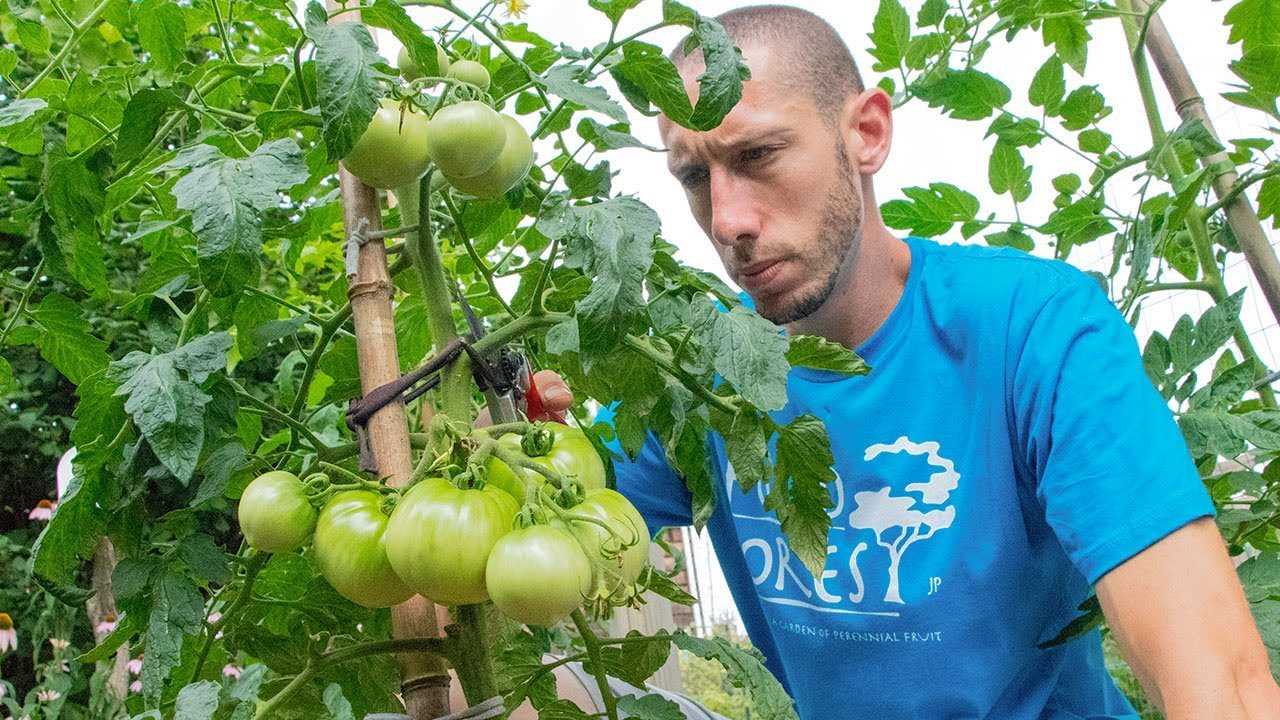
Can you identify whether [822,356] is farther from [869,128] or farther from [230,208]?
[869,128]

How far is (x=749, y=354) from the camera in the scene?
71 centimetres

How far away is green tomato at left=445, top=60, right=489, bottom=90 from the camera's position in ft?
2.55

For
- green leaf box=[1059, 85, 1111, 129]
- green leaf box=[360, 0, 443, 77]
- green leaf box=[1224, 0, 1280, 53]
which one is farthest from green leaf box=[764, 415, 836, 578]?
green leaf box=[1059, 85, 1111, 129]

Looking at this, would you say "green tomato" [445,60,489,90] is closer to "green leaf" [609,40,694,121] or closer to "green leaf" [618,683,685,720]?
"green leaf" [609,40,694,121]

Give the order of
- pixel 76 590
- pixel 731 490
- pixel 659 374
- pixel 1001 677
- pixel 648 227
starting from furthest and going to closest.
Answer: pixel 731 490
pixel 1001 677
pixel 76 590
pixel 659 374
pixel 648 227

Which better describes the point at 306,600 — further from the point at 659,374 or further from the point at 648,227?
the point at 648,227

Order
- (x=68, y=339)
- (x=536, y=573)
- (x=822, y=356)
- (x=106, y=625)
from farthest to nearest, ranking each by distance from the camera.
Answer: (x=106, y=625)
(x=68, y=339)
(x=822, y=356)
(x=536, y=573)

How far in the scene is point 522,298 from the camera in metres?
0.99

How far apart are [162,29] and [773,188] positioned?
74 cm

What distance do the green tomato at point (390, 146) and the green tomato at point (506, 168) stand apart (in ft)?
0.11

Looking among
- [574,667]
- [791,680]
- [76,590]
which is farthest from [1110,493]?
[76,590]

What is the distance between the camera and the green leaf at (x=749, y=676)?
2.55 feet

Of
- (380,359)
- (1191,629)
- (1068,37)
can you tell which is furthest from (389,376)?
(1068,37)

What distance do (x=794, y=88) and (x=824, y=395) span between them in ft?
1.37
